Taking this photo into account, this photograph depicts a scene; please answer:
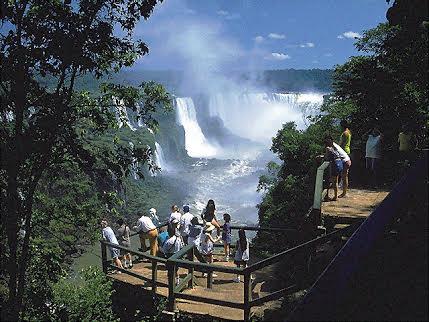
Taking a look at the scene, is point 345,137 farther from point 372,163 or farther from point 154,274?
point 154,274

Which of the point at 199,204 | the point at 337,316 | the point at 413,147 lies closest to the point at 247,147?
the point at 199,204

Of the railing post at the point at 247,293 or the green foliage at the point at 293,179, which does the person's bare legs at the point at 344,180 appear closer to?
the railing post at the point at 247,293

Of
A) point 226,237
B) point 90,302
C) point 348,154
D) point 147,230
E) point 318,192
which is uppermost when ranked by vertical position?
point 348,154

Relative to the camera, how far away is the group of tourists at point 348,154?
9211mm

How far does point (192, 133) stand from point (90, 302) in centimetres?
12102

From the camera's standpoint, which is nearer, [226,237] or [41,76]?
[41,76]

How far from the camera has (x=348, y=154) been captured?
10.5 m

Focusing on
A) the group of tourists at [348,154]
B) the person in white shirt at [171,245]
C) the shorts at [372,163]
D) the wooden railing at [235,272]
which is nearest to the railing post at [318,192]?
the group of tourists at [348,154]

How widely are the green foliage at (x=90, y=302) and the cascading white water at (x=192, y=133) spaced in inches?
4132

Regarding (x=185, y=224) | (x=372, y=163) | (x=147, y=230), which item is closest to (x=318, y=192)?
(x=372, y=163)

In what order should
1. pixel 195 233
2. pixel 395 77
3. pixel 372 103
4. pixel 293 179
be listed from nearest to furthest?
pixel 195 233 < pixel 395 77 < pixel 372 103 < pixel 293 179

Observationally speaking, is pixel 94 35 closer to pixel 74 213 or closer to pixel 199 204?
pixel 74 213

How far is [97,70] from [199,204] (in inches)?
3294

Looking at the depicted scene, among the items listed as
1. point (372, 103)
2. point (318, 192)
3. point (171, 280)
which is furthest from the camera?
point (372, 103)
